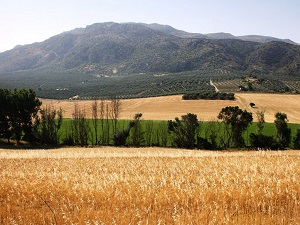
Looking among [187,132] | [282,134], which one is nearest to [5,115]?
[187,132]

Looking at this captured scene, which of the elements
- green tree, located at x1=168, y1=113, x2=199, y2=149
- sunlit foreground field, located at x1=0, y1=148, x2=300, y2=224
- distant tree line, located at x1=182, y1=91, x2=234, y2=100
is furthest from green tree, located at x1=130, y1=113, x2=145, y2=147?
distant tree line, located at x1=182, y1=91, x2=234, y2=100

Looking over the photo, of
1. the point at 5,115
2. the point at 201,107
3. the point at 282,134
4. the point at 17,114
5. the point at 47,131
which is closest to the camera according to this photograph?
the point at 282,134

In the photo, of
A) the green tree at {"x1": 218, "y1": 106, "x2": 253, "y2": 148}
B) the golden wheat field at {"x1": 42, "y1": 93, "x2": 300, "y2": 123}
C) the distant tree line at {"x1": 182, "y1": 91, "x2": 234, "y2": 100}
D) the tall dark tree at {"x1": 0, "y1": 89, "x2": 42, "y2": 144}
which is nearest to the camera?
the green tree at {"x1": 218, "y1": 106, "x2": 253, "y2": 148}

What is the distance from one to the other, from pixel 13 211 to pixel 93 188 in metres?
2.73

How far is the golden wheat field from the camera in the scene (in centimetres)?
9836

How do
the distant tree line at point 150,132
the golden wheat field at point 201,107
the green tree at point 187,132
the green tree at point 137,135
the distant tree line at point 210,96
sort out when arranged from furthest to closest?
the distant tree line at point 210,96 < the golden wheat field at point 201,107 < the green tree at point 137,135 < the green tree at point 187,132 < the distant tree line at point 150,132

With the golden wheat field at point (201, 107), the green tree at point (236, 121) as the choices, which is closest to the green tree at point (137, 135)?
the green tree at point (236, 121)

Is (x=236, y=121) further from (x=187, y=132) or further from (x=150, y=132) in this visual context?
(x=150, y=132)

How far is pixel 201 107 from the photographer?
10912 centimetres

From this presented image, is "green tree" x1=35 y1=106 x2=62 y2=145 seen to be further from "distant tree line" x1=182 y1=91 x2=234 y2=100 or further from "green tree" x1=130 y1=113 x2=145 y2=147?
"distant tree line" x1=182 y1=91 x2=234 y2=100

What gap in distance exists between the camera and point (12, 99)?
2707 inches

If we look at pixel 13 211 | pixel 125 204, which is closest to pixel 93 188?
pixel 125 204

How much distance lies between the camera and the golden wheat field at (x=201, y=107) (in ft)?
323

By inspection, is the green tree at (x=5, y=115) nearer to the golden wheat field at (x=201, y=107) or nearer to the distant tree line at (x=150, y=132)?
the distant tree line at (x=150, y=132)
